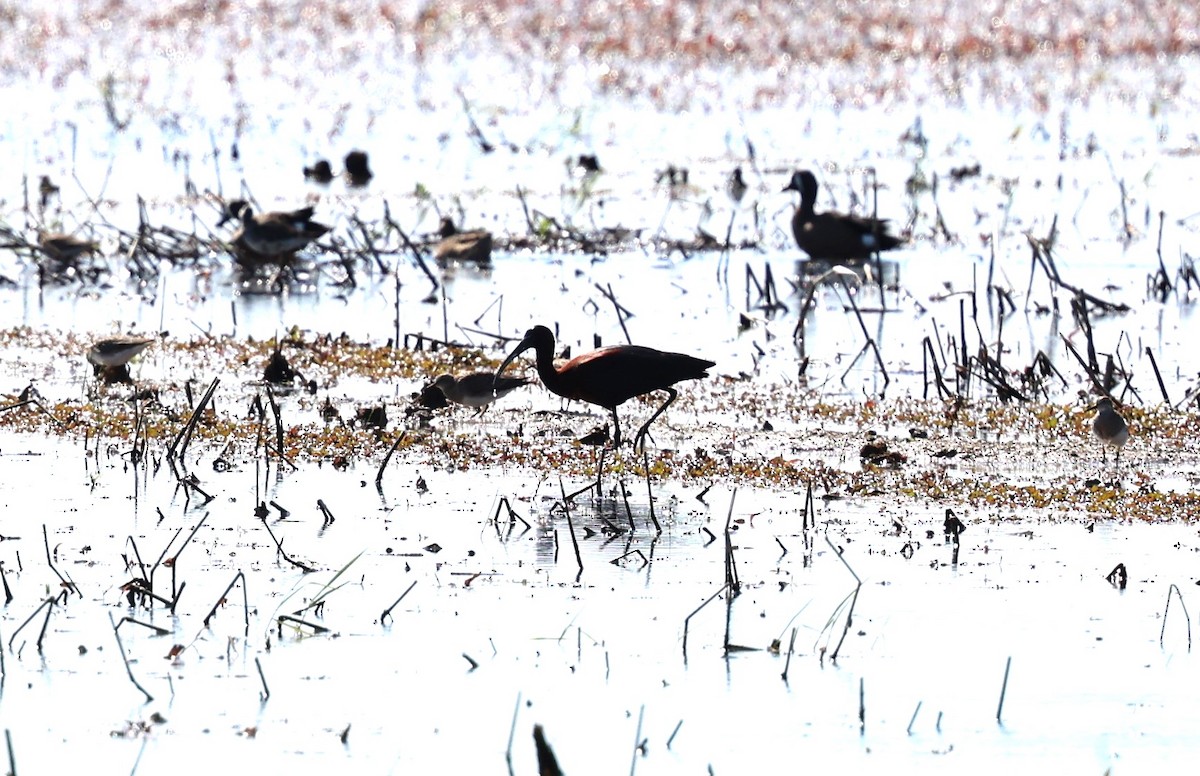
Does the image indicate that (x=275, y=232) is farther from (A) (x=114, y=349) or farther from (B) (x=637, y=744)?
(B) (x=637, y=744)

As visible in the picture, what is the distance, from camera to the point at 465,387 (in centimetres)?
984

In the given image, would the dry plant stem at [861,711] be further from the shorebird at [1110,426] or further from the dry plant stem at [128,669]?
the shorebird at [1110,426]

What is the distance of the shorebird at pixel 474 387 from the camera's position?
9.82m

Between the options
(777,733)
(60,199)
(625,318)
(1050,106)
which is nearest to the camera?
(777,733)

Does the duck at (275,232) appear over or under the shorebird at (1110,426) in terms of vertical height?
over

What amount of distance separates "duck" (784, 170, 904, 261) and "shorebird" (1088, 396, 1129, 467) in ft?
20.8

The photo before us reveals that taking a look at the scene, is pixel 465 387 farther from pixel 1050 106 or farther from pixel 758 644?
pixel 1050 106

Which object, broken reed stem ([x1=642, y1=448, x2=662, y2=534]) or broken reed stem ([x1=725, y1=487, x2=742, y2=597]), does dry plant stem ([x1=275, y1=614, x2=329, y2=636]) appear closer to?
broken reed stem ([x1=725, y1=487, x2=742, y2=597])

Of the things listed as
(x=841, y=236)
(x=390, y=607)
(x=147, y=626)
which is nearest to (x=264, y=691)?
(x=147, y=626)

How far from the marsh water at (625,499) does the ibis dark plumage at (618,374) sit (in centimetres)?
31

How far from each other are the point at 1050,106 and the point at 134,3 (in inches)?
684

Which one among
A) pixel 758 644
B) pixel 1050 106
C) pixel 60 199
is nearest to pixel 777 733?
pixel 758 644

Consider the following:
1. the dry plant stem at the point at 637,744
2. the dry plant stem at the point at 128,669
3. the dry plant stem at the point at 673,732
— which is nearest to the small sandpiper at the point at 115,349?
the dry plant stem at the point at 128,669

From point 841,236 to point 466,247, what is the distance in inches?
115
